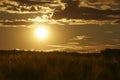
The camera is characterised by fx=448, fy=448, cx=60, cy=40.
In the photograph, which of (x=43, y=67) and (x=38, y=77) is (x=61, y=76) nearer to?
(x=38, y=77)

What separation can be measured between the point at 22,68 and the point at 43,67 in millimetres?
604

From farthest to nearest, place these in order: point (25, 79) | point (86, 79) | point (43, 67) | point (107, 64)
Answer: point (107, 64), point (43, 67), point (25, 79), point (86, 79)

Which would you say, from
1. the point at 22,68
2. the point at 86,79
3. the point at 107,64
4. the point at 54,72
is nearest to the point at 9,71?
the point at 22,68

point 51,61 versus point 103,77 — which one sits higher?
point 103,77

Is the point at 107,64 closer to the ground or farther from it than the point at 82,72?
closer to the ground

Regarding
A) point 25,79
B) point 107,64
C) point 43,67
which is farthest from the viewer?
point 107,64

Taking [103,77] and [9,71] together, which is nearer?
[103,77]

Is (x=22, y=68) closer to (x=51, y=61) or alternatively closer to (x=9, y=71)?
(x=9, y=71)

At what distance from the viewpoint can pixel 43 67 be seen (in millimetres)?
12414

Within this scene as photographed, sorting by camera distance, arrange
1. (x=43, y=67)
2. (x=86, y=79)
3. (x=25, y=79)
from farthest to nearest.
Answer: (x=43, y=67)
(x=25, y=79)
(x=86, y=79)

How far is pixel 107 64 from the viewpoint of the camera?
14.0 meters

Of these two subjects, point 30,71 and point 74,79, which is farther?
point 30,71

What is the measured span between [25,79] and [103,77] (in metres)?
2.02

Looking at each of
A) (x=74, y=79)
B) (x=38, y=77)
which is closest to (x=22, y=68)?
(x=38, y=77)
